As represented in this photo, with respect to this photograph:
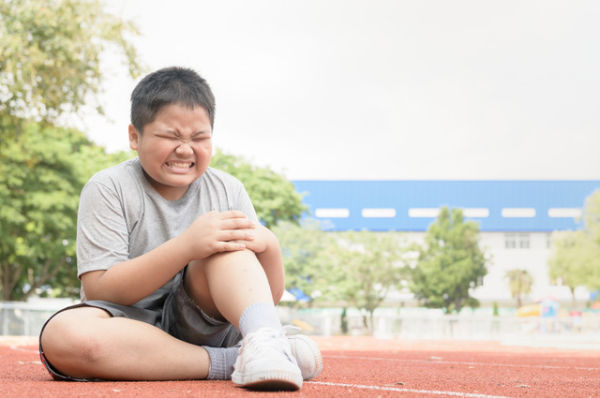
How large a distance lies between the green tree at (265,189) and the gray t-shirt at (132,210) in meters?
27.2

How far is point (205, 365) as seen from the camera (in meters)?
2.96

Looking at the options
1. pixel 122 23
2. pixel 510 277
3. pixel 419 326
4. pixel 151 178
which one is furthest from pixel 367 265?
pixel 151 178

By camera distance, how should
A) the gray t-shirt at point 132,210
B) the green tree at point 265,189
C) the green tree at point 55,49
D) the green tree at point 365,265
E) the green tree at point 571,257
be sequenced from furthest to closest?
the green tree at point 571,257 < the green tree at point 365,265 < the green tree at point 265,189 < the green tree at point 55,49 < the gray t-shirt at point 132,210

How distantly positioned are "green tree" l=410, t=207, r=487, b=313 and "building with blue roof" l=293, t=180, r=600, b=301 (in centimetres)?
994

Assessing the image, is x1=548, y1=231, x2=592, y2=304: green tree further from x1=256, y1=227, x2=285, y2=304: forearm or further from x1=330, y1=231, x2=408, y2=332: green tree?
A: x1=256, y1=227, x2=285, y2=304: forearm

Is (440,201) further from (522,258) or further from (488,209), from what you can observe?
(522,258)

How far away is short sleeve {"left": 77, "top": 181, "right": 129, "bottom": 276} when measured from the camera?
115 inches

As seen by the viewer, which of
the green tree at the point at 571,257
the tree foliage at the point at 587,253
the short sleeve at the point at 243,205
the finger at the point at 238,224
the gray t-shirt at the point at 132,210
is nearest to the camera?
the finger at the point at 238,224

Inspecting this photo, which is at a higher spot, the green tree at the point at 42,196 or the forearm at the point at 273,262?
the green tree at the point at 42,196

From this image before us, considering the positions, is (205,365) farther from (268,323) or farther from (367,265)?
(367,265)

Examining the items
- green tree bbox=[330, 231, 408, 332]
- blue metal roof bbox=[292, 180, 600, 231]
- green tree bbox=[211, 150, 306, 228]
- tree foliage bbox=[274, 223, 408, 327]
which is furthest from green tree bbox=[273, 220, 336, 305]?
blue metal roof bbox=[292, 180, 600, 231]

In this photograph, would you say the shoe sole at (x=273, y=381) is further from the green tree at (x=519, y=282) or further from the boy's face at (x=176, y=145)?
the green tree at (x=519, y=282)

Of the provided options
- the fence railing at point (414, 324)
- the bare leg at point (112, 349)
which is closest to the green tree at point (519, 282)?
the fence railing at point (414, 324)

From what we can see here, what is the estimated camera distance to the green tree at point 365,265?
38.8 m
